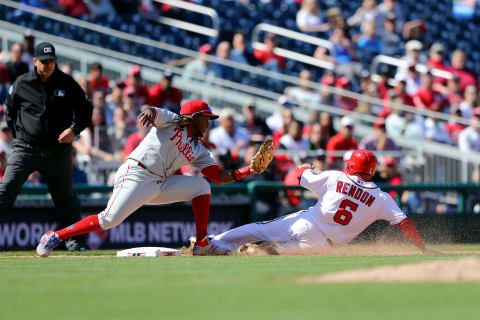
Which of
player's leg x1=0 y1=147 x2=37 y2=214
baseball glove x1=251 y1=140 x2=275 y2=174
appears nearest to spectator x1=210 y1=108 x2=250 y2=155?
player's leg x1=0 y1=147 x2=37 y2=214

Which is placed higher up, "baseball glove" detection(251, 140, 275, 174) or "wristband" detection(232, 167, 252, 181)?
"baseball glove" detection(251, 140, 275, 174)

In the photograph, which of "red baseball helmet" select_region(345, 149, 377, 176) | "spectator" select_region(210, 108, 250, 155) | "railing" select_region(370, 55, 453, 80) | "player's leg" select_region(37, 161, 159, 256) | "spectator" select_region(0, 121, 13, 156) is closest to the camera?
"player's leg" select_region(37, 161, 159, 256)

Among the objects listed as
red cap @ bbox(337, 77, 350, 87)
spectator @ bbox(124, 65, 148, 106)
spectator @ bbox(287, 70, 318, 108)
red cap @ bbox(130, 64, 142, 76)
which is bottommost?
spectator @ bbox(287, 70, 318, 108)

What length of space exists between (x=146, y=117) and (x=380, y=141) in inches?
261

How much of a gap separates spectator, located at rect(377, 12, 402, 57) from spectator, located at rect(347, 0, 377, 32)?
1.43ft

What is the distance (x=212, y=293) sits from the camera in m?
6.06

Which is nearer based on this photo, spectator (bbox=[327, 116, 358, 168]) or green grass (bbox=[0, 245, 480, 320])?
green grass (bbox=[0, 245, 480, 320])

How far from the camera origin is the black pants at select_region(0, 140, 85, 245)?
9648mm

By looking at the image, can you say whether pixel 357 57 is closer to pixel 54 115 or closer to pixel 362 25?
pixel 362 25

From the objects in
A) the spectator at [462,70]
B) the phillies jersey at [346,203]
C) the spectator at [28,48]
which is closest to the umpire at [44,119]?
the phillies jersey at [346,203]

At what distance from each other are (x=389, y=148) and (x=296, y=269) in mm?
7222

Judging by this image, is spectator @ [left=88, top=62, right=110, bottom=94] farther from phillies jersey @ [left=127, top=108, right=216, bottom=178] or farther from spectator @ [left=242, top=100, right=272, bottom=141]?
phillies jersey @ [left=127, top=108, right=216, bottom=178]

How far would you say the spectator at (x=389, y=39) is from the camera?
65.4ft

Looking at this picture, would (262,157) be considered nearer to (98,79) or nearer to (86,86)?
(86,86)
